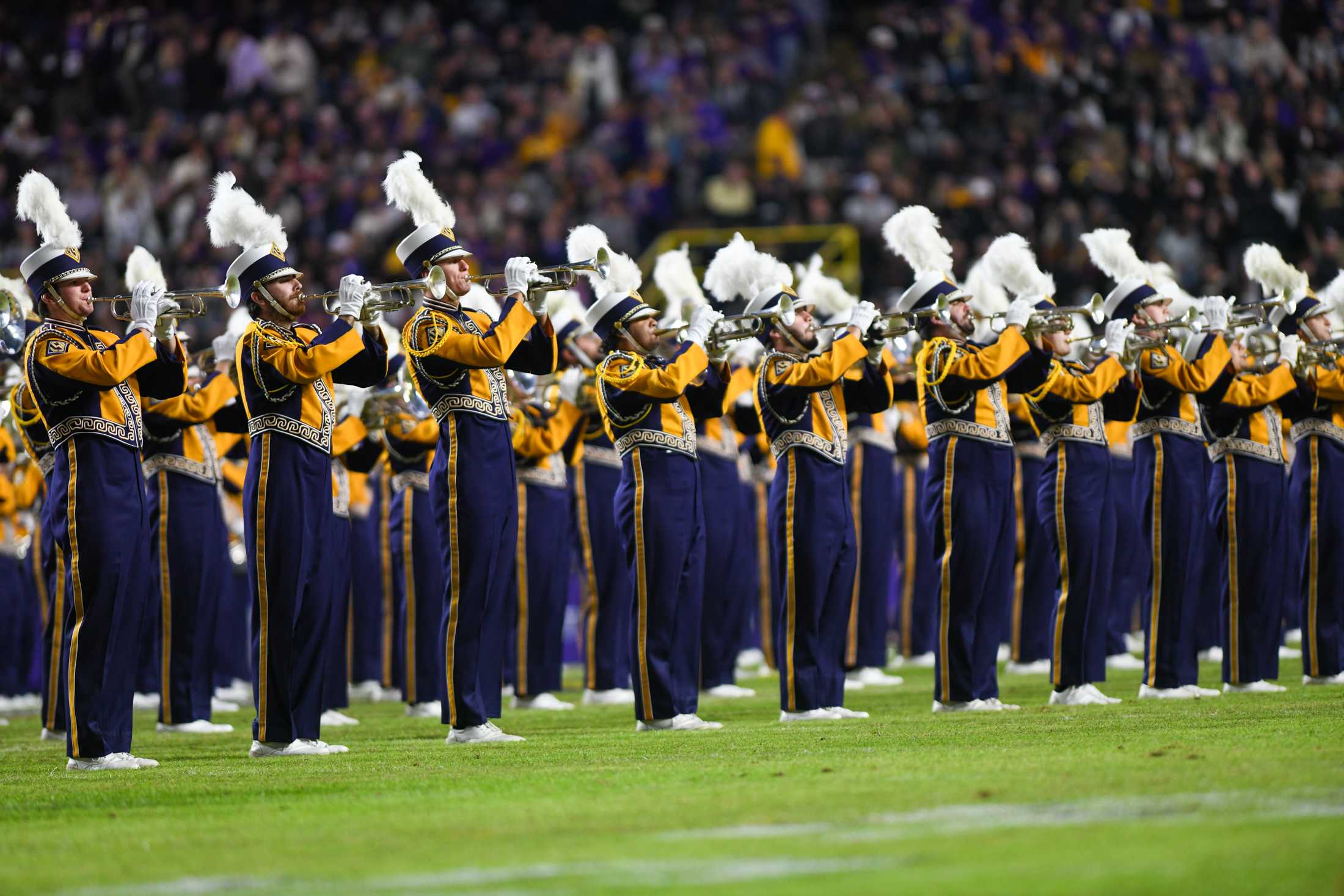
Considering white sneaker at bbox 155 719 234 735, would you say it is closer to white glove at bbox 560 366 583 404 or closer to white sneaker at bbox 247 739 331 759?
white sneaker at bbox 247 739 331 759

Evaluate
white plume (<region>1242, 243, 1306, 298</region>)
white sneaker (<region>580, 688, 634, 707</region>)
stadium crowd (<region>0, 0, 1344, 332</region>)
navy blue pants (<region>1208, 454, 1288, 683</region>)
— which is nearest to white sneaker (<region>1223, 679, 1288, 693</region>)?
navy blue pants (<region>1208, 454, 1288, 683</region>)

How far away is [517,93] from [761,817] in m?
20.3

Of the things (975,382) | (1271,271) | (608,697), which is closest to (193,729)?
(608,697)

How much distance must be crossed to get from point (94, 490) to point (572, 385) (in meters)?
4.14

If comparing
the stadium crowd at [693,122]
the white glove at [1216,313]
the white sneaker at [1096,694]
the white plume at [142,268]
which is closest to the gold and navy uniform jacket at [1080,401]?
the white glove at [1216,313]

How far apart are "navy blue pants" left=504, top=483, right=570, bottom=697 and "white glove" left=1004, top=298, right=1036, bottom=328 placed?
334 centimetres

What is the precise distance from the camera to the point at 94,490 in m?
8.33

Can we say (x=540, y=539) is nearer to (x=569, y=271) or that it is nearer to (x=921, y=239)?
(x=569, y=271)

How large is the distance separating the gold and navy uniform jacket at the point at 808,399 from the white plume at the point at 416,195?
6.23 ft

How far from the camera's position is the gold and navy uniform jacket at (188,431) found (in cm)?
1042

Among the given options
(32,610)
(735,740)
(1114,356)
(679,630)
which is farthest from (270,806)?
(32,610)

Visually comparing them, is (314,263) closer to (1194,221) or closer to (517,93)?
(517,93)

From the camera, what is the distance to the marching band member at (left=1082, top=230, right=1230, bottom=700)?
10.2m

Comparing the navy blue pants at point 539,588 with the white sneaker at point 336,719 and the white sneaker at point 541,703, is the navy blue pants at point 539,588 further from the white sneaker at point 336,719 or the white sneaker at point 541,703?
the white sneaker at point 336,719
